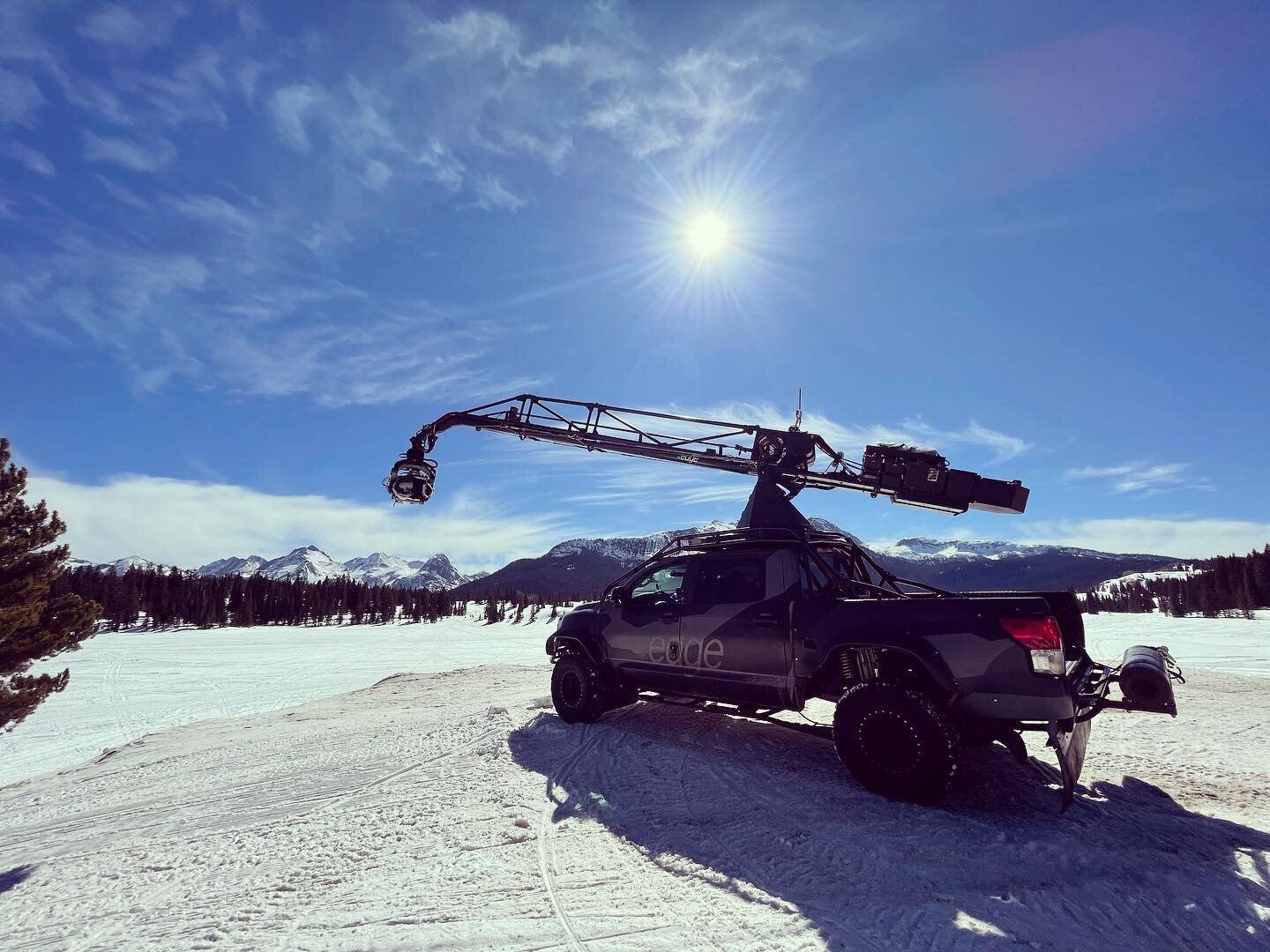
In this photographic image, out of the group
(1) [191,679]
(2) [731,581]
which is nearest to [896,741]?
(2) [731,581]

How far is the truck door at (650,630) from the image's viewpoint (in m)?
6.60

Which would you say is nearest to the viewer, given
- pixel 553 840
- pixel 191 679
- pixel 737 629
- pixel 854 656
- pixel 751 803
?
pixel 553 840

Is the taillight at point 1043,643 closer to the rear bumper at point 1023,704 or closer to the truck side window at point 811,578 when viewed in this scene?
the rear bumper at point 1023,704

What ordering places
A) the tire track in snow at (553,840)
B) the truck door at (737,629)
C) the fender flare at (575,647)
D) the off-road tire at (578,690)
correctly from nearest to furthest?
1. the tire track in snow at (553,840)
2. the truck door at (737,629)
3. the off-road tire at (578,690)
4. the fender flare at (575,647)

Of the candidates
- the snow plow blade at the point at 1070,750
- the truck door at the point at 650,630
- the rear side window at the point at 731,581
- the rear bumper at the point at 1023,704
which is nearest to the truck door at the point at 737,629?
the rear side window at the point at 731,581

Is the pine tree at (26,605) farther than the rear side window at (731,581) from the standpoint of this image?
Yes

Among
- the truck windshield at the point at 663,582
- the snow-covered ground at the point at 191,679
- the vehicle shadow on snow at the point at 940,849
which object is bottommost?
the snow-covered ground at the point at 191,679

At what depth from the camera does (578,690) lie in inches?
285

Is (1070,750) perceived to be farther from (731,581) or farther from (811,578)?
(731,581)

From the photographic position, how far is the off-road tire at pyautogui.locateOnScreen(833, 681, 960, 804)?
445cm

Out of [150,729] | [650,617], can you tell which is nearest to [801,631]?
[650,617]

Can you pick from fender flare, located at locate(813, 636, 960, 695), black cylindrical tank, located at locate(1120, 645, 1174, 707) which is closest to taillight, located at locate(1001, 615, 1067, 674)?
fender flare, located at locate(813, 636, 960, 695)

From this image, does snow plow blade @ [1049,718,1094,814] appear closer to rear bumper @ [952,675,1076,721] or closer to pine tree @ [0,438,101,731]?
rear bumper @ [952,675,1076,721]

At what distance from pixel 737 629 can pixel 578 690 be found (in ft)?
8.06
